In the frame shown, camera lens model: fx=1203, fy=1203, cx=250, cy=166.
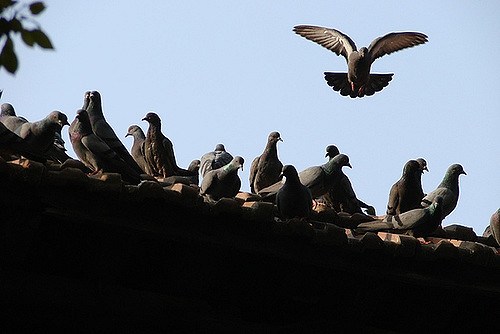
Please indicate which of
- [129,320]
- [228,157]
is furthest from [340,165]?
[129,320]

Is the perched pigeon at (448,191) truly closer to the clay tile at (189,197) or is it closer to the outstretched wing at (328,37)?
the clay tile at (189,197)

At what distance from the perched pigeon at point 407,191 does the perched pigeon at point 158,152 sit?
6.88 feet

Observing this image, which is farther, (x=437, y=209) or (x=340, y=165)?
(x=340, y=165)

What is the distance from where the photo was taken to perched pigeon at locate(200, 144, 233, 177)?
11.6 metres

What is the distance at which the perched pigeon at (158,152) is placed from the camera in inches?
440

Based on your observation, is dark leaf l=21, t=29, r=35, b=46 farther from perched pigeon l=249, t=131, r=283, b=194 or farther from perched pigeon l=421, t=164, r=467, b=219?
perched pigeon l=249, t=131, r=283, b=194

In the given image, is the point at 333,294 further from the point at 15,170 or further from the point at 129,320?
the point at 15,170

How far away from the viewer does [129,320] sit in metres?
6.43

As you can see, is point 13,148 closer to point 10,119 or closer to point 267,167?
point 10,119

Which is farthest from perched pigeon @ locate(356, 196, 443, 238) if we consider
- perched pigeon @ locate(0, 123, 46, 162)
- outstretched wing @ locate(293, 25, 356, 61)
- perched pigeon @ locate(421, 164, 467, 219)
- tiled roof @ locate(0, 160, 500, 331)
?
outstretched wing @ locate(293, 25, 356, 61)

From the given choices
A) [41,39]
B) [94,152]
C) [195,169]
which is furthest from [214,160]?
[41,39]

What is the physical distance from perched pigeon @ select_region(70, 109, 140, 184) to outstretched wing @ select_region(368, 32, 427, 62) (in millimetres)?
7629

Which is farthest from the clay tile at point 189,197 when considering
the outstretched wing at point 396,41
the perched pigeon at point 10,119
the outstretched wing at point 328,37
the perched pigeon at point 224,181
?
the outstretched wing at point 328,37

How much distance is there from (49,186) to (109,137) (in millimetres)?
3889
